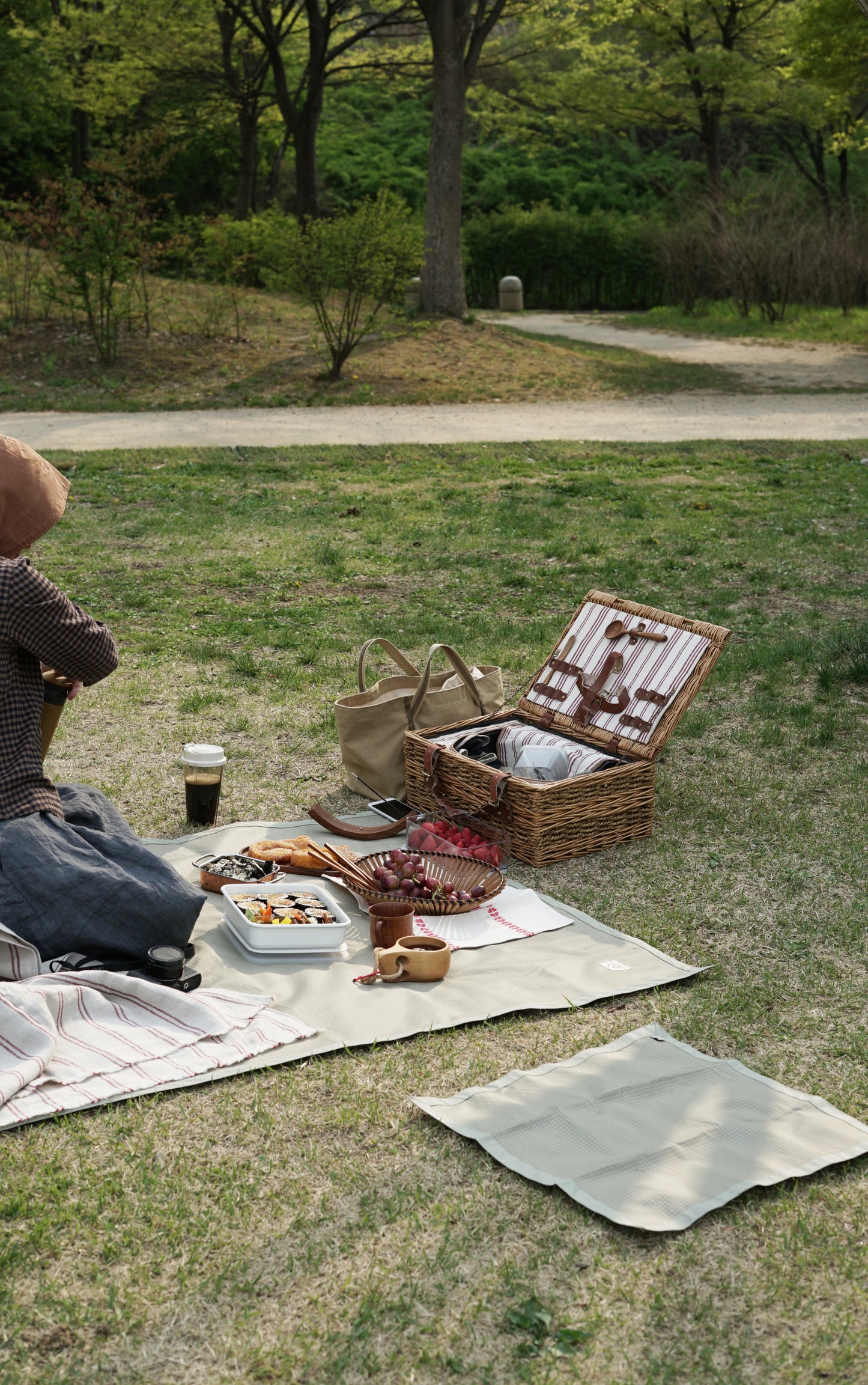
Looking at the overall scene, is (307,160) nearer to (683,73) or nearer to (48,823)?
(683,73)

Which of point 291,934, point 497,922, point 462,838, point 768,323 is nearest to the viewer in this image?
point 291,934

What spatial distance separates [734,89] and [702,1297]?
1128 inches

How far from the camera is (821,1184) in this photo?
2680mm

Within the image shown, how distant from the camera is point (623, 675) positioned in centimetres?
480

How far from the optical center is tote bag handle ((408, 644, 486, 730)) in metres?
4.68

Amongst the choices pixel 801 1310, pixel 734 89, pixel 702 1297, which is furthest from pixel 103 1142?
pixel 734 89

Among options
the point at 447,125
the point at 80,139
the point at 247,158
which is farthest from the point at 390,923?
the point at 80,139

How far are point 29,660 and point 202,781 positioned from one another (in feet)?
3.48

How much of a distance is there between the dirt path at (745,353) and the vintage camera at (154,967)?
1492cm

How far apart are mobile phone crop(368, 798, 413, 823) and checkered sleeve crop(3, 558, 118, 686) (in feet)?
4.49

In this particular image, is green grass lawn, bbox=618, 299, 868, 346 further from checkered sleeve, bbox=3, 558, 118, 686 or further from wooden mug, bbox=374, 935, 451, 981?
checkered sleeve, bbox=3, 558, 118, 686

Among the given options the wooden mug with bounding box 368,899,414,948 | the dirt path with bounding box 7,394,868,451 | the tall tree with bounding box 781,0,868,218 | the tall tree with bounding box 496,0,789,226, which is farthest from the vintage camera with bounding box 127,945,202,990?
the tall tree with bounding box 496,0,789,226

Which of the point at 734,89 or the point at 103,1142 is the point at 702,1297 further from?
the point at 734,89

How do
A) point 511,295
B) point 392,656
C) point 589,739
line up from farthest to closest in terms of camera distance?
point 511,295 → point 392,656 → point 589,739
